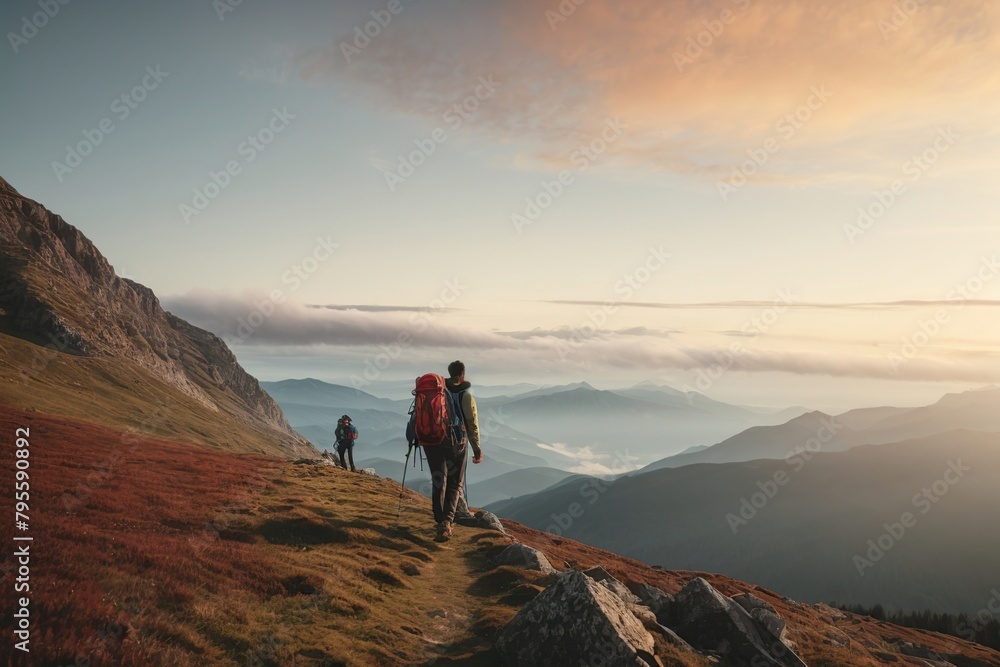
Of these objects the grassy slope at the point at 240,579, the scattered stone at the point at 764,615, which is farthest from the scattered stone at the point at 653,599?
the grassy slope at the point at 240,579

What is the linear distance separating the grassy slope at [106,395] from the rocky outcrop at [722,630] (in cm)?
8486

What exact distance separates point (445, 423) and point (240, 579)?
748 centimetres

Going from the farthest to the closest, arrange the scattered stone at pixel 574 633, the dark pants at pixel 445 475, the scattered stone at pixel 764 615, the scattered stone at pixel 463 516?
the scattered stone at pixel 463 516
the dark pants at pixel 445 475
the scattered stone at pixel 764 615
the scattered stone at pixel 574 633

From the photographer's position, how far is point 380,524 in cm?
2255

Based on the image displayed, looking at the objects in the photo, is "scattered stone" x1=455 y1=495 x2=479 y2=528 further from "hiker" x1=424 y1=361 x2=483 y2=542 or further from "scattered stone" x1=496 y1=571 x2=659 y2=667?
"scattered stone" x1=496 y1=571 x2=659 y2=667

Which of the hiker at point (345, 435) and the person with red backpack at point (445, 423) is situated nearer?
the person with red backpack at point (445, 423)

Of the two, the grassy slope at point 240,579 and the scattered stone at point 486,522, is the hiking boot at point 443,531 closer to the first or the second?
the grassy slope at point 240,579

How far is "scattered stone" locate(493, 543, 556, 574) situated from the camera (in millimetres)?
18656

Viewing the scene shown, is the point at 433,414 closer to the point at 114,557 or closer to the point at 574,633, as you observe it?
the point at 574,633

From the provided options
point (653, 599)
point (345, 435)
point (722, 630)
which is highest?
point (345, 435)

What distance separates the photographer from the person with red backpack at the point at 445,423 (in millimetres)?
17750

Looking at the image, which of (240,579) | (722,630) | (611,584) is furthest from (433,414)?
(722,630)

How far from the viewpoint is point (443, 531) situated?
69.8 ft

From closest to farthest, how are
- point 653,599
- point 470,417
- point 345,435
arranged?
point 653,599 < point 470,417 < point 345,435
